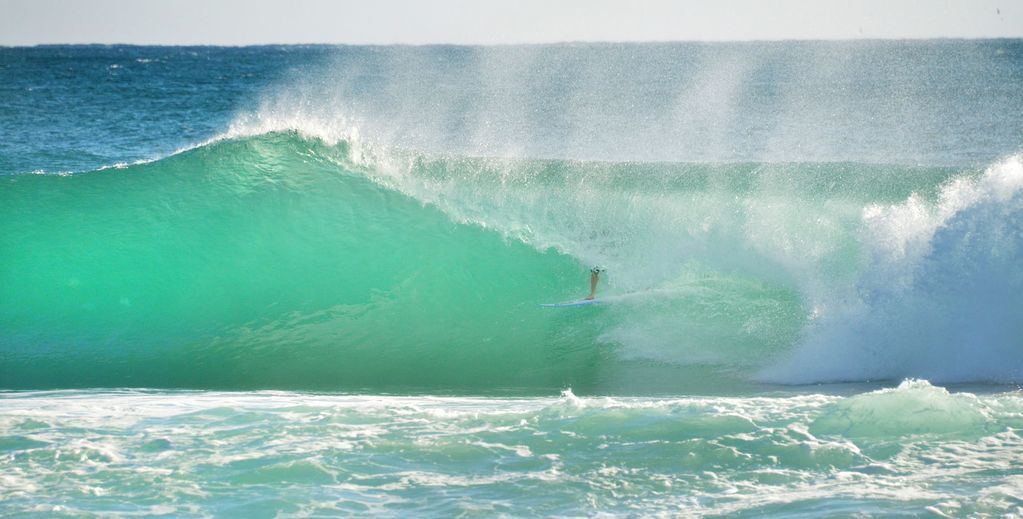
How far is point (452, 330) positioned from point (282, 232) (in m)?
2.66

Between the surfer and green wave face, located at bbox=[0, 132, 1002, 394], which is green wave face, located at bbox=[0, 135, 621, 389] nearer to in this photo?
green wave face, located at bbox=[0, 132, 1002, 394]

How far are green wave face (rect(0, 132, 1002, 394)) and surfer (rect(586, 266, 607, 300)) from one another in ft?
0.39

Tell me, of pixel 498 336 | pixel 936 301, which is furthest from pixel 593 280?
pixel 936 301

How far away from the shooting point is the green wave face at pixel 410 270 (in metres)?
9.07

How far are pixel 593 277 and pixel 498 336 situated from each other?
3.43 feet

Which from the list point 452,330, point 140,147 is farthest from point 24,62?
point 452,330

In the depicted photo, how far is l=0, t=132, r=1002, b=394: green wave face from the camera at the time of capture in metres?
9.07

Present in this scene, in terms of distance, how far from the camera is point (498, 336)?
975 cm

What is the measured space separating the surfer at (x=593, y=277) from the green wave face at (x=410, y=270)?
0.12 metres

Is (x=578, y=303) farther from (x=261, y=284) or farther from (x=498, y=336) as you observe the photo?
(x=261, y=284)

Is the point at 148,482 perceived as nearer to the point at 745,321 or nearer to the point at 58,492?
the point at 58,492

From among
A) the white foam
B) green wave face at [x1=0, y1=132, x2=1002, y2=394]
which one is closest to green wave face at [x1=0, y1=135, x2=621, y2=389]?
green wave face at [x1=0, y1=132, x2=1002, y2=394]

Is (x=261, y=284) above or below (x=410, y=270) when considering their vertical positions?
below

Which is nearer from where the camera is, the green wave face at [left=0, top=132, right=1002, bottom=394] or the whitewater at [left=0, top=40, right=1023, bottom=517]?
the whitewater at [left=0, top=40, right=1023, bottom=517]
